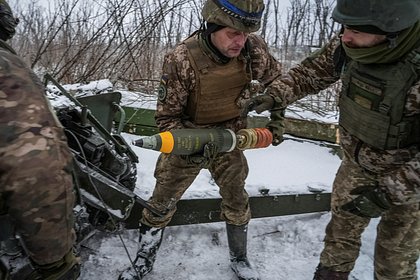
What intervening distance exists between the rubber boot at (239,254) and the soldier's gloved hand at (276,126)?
0.71 m

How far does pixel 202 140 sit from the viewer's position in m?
2.58

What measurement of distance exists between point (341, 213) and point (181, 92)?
1.26m

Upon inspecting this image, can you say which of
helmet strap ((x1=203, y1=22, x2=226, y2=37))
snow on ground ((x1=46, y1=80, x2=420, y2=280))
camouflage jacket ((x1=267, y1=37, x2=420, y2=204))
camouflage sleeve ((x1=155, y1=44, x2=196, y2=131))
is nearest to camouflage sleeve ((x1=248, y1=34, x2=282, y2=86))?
camouflage jacket ((x1=267, y1=37, x2=420, y2=204))

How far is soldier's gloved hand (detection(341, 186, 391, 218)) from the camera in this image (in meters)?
2.03

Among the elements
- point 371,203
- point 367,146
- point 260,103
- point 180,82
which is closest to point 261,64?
point 260,103

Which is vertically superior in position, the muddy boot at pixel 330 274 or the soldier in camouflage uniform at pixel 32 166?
the soldier in camouflage uniform at pixel 32 166

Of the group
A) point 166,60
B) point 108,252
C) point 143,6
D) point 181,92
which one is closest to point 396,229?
point 181,92

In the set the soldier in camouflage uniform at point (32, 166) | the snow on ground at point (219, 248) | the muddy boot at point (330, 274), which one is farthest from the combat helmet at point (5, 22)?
the muddy boot at point (330, 274)

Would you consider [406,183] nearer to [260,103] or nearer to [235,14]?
[260,103]

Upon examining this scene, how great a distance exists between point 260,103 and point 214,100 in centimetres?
31

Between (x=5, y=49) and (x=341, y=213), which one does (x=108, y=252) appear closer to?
(x=341, y=213)

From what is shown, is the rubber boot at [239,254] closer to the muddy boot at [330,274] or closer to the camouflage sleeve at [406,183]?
the muddy boot at [330,274]

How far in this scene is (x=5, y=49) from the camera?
4.77 feet

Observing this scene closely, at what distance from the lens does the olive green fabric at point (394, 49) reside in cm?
199
